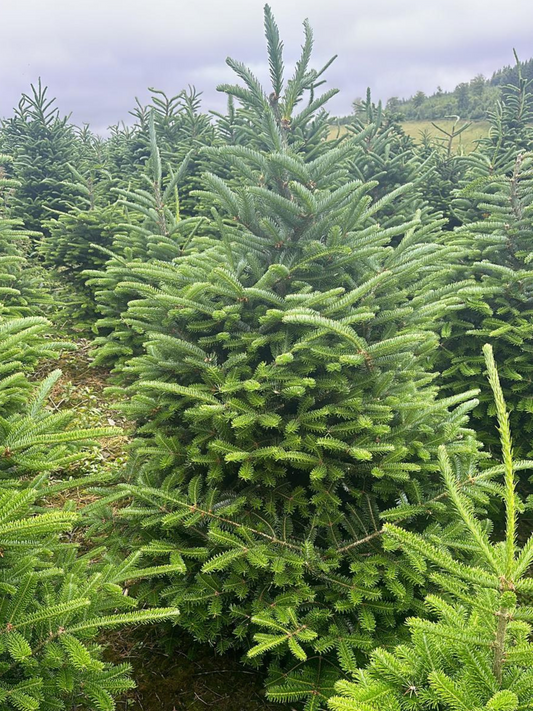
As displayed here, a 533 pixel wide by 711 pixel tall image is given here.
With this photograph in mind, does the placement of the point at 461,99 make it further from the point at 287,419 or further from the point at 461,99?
the point at 287,419

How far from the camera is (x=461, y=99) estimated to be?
48375mm

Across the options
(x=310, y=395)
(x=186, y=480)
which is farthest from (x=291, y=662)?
(x=310, y=395)

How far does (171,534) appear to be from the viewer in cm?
293

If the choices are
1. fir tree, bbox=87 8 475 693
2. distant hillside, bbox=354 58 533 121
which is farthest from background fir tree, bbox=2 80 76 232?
distant hillside, bbox=354 58 533 121

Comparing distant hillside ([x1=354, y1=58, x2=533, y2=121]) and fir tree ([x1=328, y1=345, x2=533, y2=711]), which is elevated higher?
distant hillside ([x1=354, y1=58, x2=533, y2=121])

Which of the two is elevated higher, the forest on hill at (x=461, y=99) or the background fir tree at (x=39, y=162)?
the forest on hill at (x=461, y=99)

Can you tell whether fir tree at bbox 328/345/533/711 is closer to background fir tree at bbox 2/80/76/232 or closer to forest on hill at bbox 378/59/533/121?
background fir tree at bbox 2/80/76/232

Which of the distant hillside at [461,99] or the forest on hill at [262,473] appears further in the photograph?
the distant hillside at [461,99]

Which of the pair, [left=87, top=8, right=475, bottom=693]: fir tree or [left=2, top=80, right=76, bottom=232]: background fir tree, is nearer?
[left=87, top=8, right=475, bottom=693]: fir tree

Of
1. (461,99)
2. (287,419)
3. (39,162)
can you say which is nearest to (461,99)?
(461,99)

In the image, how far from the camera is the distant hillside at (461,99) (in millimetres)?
43375

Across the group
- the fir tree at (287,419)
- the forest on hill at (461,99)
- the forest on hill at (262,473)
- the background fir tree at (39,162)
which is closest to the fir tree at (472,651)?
the forest on hill at (262,473)

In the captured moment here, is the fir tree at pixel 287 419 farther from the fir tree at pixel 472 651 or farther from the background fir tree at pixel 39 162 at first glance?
the background fir tree at pixel 39 162

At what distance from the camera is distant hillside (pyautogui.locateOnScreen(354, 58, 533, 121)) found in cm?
4338
